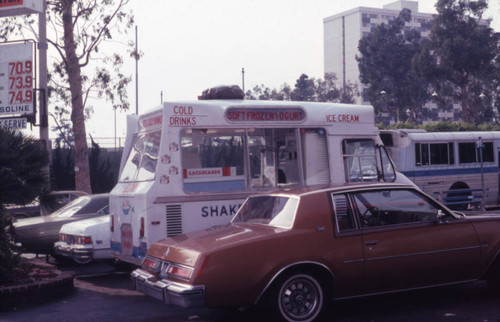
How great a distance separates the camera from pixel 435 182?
21.2 metres

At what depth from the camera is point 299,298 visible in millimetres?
6617

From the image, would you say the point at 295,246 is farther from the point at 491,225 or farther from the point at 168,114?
the point at 168,114

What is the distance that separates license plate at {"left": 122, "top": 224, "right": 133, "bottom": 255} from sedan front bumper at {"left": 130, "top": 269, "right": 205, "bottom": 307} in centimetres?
228

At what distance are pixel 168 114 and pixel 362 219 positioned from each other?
3533 millimetres

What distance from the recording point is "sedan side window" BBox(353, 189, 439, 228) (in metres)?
7.14

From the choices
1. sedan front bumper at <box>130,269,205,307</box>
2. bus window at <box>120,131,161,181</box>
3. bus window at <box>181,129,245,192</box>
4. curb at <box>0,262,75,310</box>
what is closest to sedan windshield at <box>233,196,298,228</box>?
sedan front bumper at <box>130,269,205,307</box>

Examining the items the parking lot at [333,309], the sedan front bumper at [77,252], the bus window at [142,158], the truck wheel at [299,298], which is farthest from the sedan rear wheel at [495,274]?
the sedan front bumper at [77,252]

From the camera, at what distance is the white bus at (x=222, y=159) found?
29.9 ft

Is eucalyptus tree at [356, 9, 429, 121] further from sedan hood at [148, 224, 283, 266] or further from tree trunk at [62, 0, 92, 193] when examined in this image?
sedan hood at [148, 224, 283, 266]

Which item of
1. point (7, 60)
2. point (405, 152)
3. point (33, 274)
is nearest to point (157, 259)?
point (33, 274)

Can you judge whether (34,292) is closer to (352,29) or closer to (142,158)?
(142,158)

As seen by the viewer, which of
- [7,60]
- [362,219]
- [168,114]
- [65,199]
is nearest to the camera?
[362,219]

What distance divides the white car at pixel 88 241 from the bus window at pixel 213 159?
2.21 metres

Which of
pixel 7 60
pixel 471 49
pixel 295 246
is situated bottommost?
pixel 295 246
